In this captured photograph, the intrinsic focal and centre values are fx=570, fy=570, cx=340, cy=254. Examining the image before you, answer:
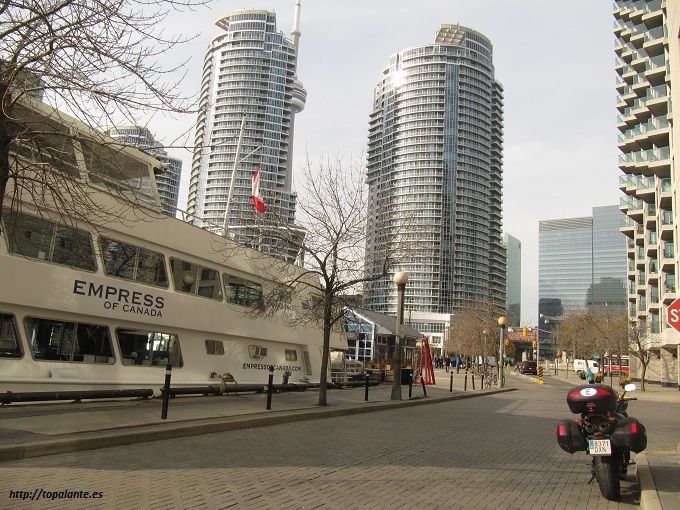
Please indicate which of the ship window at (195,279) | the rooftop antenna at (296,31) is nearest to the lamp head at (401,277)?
the ship window at (195,279)

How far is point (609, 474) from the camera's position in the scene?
6.18 m

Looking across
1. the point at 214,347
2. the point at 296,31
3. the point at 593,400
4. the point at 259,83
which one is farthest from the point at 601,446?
the point at 296,31

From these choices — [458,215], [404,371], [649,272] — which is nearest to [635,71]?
[649,272]

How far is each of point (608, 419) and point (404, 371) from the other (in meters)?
18.3

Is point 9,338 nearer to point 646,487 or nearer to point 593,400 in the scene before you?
point 593,400

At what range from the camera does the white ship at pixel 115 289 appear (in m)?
10.5

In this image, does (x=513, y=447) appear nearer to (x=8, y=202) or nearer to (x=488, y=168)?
(x=8, y=202)

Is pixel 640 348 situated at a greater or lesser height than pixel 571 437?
greater

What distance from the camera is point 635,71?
64688mm

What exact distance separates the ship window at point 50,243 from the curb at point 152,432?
3.96 m

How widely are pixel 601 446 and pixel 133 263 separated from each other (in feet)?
35.0

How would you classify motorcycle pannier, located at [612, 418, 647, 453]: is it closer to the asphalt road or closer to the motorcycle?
the motorcycle

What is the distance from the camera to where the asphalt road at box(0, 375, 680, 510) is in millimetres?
5738

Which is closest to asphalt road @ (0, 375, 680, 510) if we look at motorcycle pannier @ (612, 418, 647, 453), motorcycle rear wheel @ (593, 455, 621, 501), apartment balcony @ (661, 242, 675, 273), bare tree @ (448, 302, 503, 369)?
motorcycle rear wheel @ (593, 455, 621, 501)
